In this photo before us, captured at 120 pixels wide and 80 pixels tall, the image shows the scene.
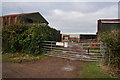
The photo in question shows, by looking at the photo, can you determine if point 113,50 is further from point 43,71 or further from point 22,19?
point 22,19

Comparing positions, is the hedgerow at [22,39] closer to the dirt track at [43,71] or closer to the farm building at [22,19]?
the dirt track at [43,71]

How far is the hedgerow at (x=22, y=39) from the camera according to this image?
24.8ft

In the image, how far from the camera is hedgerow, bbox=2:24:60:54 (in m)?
7.55

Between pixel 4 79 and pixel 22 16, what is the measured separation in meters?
13.8

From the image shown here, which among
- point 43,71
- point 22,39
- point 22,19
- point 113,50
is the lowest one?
point 43,71

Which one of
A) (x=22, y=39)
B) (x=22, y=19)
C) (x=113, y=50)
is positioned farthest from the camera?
(x=22, y=19)

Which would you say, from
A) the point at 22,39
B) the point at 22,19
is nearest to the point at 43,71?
the point at 22,39

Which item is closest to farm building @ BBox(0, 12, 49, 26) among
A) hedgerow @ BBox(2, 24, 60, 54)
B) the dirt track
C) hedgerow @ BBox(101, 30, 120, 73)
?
hedgerow @ BBox(2, 24, 60, 54)

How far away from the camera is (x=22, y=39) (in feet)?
27.0

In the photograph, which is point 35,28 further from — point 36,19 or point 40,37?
point 36,19

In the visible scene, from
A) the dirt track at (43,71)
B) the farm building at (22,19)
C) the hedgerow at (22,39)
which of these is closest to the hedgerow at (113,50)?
the dirt track at (43,71)

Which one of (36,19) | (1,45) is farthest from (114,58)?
(36,19)

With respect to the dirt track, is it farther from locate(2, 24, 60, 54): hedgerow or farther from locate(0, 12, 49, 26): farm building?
locate(0, 12, 49, 26): farm building

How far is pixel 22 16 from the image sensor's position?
15.0m
